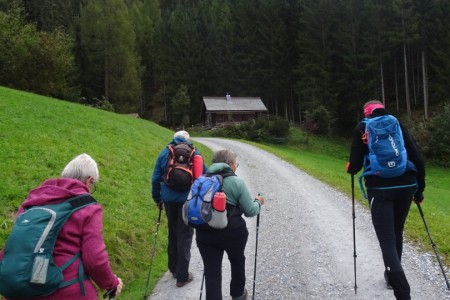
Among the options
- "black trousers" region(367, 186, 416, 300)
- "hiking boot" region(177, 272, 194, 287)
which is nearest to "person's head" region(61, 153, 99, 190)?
"hiking boot" region(177, 272, 194, 287)

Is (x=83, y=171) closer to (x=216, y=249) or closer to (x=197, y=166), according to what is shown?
(x=216, y=249)

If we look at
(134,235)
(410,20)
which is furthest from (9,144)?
(410,20)

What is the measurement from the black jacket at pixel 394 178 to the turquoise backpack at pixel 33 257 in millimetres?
3650

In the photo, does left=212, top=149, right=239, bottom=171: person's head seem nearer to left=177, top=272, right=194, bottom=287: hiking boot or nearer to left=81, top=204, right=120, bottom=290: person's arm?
left=81, top=204, right=120, bottom=290: person's arm

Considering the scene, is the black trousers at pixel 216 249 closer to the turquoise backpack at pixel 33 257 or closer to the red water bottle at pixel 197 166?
the red water bottle at pixel 197 166

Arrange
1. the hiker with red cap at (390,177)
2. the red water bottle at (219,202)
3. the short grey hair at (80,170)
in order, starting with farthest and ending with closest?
the hiker with red cap at (390,177)
the red water bottle at (219,202)
the short grey hair at (80,170)

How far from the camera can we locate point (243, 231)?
4.67 m

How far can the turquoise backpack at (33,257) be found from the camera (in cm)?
278

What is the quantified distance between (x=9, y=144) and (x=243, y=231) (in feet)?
29.3

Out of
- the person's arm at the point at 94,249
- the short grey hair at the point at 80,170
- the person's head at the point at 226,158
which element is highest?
the short grey hair at the point at 80,170

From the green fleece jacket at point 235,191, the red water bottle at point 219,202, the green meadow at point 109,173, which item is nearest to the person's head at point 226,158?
the green fleece jacket at point 235,191

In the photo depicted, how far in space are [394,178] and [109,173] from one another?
345 inches

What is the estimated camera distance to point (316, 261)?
7.00 m

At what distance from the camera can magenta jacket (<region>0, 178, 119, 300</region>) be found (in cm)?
297
